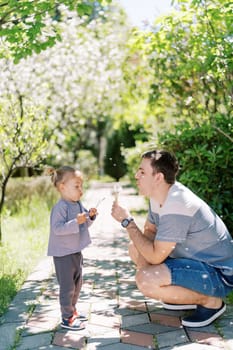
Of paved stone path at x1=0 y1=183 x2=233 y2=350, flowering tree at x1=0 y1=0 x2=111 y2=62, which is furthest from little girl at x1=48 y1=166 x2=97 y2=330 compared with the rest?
flowering tree at x1=0 y1=0 x2=111 y2=62

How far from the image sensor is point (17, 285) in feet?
16.3

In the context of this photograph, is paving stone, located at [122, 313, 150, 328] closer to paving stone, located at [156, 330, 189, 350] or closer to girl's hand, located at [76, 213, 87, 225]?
paving stone, located at [156, 330, 189, 350]

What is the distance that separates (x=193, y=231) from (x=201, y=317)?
0.62 metres

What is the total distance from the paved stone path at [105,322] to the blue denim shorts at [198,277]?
0.28 m

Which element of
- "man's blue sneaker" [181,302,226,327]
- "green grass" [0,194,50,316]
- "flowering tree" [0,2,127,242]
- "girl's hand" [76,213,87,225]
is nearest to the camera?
"girl's hand" [76,213,87,225]

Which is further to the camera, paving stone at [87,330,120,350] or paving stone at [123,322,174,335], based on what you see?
paving stone at [123,322,174,335]

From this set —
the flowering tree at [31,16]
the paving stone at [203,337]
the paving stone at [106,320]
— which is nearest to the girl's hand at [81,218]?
the paving stone at [106,320]

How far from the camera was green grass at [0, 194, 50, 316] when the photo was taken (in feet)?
16.3

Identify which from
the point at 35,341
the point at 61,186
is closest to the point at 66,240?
the point at 61,186

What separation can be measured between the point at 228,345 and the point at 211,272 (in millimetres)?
549

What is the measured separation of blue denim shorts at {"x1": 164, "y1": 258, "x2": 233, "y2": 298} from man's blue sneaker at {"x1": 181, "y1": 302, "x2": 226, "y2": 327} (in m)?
0.14

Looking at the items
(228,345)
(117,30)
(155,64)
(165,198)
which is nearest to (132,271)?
(165,198)

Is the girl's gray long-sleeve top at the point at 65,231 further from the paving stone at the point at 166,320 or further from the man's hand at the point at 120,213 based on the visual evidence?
the paving stone at the point at 166,320

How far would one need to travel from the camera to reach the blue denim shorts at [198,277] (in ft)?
12.2
